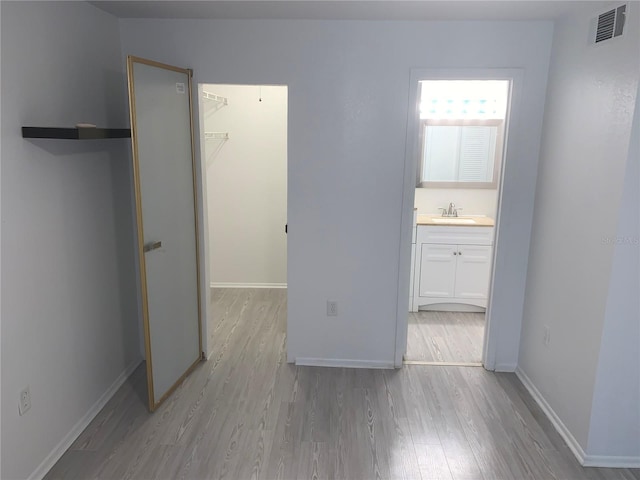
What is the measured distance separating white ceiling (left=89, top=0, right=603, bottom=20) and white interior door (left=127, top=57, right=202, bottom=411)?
357 mm

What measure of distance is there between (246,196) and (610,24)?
3.46 m

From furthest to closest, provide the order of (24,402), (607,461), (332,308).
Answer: (332,308), (607,461), (24,402)

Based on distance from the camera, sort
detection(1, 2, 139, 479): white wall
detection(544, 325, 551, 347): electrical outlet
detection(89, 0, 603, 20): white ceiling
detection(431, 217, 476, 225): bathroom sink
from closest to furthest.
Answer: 1. detection(1, 2, 139, 479): white wall
2. detection(89, 0, 603, 20): white ceiling
3. detection(544, 325, 551, 347): electrical outlet
4. detection(431, 217, 476, 225): bathroom sink

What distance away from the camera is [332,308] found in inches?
134

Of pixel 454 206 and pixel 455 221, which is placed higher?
pixel 454 206

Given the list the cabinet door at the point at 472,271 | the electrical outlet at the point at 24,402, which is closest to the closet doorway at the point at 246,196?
the cabinet door at the point at 472,271

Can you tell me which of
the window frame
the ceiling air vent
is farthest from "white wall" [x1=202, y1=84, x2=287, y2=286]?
the ceiling air vent

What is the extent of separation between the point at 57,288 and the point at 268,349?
173cm

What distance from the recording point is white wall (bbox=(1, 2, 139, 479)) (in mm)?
2045

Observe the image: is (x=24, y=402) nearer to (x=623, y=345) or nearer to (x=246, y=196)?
(x=623, y=345)

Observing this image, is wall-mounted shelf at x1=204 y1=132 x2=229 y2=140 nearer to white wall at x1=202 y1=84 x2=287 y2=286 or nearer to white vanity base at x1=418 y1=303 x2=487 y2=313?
white wall at x1=202 y1=84 x2=287 y2=286

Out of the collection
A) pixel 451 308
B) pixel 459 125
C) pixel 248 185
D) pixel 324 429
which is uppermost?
pixel 459 125

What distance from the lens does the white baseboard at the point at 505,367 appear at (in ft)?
11.2

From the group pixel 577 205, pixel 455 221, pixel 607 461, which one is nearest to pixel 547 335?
pixel 607 461
